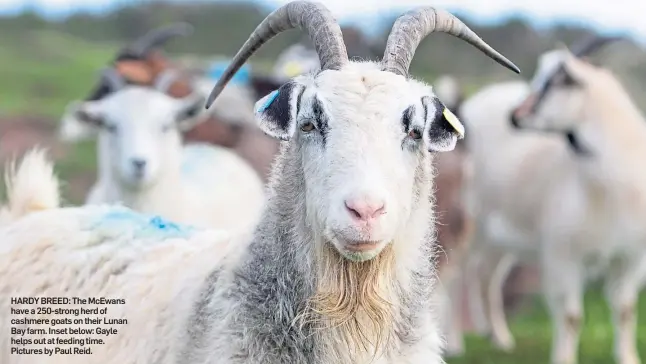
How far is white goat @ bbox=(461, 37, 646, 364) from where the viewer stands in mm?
9609

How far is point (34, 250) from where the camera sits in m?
5.37

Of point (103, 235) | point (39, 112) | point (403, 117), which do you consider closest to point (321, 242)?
point (403, 117)

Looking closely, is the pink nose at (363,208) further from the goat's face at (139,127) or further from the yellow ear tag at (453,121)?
the goat's face at (139,127)

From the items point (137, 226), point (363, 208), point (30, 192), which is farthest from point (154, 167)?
point (363, 208)

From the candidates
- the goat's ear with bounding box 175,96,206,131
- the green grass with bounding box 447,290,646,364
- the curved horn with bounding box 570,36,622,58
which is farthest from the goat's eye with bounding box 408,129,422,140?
the curved horn with bounding box 570,36,622,58

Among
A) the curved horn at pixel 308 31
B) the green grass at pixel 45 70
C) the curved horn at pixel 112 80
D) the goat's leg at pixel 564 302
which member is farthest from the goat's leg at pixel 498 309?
the green grass at pixel 45 70

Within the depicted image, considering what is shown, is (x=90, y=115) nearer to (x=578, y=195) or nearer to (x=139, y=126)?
(x=139, y=126)

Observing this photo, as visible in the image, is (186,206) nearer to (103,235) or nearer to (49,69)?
(103,235)

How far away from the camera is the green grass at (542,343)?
33.9 ft

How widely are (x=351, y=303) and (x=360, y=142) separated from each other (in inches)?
24.9

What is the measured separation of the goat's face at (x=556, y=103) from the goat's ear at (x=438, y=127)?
5.78 metres

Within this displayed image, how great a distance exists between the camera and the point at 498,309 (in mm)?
12156

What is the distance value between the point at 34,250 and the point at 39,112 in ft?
58.7

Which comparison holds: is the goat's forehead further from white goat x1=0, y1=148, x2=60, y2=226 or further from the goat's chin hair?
white goat x1=0, y1=148, x2=60, y2=226
